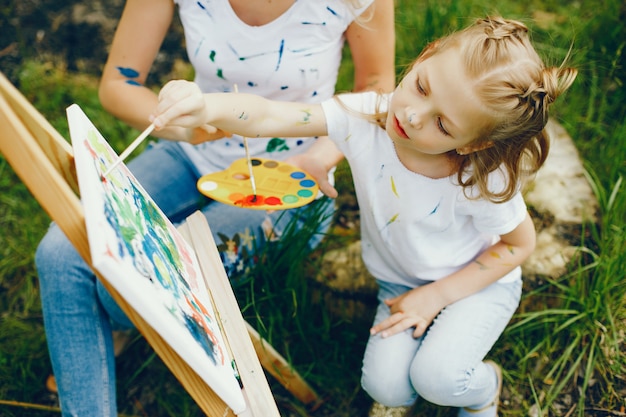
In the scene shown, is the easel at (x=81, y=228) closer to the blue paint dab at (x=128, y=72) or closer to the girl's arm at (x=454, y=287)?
the girl's arm at (x=454, y=287)

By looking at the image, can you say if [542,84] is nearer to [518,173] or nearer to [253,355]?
[518,173]

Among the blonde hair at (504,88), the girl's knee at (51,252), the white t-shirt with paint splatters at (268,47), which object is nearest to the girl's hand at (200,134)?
the white t-shirt with paint splatters at (268,47)

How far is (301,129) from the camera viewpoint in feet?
3.96

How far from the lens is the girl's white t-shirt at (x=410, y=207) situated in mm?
1176

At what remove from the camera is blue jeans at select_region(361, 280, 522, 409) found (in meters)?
1.24

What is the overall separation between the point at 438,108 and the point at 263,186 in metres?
0.37

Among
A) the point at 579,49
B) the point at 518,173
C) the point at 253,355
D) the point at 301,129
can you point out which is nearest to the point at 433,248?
the point at 518,173

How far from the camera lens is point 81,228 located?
2.36 ft

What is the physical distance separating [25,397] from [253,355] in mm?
873

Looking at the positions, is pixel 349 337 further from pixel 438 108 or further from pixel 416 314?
pixel 438 108

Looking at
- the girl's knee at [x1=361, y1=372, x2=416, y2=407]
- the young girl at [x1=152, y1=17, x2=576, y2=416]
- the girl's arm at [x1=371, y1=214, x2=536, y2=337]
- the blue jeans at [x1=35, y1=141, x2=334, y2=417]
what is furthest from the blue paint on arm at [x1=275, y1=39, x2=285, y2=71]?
the girl's knee at [x1=361, y1=372, x2=416, y2=407]

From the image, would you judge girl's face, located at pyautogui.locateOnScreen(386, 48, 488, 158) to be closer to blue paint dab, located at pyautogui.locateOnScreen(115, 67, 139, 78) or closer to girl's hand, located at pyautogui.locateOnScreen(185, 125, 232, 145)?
girl's hand, located at pyautogui.locateOnScreen(185, 125, 232, 145)

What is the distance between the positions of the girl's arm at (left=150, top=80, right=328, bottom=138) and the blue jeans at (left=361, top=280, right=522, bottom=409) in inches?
18.9

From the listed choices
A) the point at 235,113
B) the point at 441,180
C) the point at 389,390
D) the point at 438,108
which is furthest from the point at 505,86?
the point at 389,390
